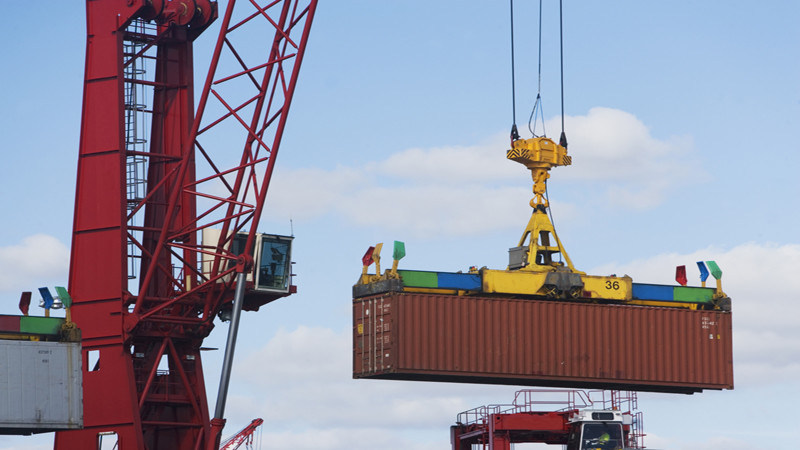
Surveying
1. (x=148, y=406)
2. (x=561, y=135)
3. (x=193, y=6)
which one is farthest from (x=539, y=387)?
(x=193, y=6)

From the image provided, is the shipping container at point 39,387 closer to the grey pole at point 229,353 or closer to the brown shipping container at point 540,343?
the grey pole at point 229,353

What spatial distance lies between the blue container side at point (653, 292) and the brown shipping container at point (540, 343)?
0.55 m

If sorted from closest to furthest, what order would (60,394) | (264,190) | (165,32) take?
(60,394) → (264,190) → (165,32)

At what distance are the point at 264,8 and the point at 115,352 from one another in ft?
46.2

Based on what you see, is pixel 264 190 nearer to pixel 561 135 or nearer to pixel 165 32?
pixel 165 32

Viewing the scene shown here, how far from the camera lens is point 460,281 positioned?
6203 centimetres

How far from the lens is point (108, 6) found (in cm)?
6638

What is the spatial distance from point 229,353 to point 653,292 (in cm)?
1667

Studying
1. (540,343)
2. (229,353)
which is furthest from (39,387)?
(540,343)

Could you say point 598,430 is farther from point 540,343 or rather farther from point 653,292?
point 653,292

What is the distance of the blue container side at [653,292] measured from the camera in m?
66.0

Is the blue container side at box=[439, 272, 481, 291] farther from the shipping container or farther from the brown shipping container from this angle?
the shipping container

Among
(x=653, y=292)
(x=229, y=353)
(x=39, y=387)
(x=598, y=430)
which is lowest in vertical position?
(x=598, y=430)

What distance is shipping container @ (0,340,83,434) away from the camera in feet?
189
